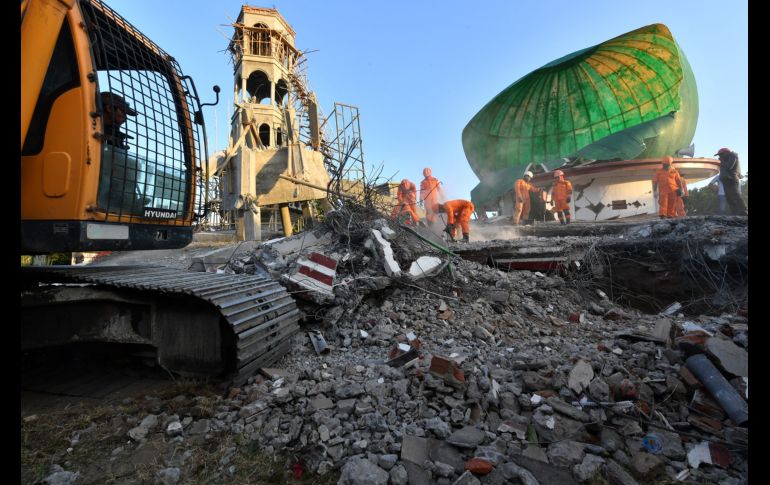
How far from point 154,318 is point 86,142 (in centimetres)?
126

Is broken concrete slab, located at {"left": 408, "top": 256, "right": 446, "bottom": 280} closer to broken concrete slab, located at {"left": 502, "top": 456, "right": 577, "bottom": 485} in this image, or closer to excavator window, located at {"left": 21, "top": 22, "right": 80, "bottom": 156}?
broken concrete slab, located at {"left": 502, "top": 456, "right": 577, "bottom": 485}

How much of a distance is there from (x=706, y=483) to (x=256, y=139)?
11.2 m

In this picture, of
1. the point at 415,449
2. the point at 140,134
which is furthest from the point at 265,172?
the point at 415,449

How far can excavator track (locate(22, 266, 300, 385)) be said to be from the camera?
2379 millimetres

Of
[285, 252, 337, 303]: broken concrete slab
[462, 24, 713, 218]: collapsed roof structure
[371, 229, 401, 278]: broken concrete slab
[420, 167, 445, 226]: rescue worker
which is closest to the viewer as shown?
[285, 252, 337, 303]: broken concrete slab

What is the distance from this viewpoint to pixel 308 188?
9273mm

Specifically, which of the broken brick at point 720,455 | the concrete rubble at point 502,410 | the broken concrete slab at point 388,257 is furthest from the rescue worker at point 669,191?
the broken brick at point 720,455

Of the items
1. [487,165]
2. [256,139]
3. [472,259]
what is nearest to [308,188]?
[256,139]

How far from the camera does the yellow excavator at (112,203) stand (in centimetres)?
217

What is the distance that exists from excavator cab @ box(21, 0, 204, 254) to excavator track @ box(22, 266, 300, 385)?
321mm

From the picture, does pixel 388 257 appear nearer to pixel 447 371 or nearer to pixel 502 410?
pixel 447 371

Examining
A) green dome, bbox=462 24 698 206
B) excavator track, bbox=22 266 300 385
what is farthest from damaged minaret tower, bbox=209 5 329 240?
green dome, bbox=462 24 698 206

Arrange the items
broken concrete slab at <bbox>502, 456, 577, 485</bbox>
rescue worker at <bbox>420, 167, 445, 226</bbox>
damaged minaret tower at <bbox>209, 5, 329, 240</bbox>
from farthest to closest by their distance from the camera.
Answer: rescue worker at <bbox>420, 167, 445, 226</bbox>
damaged minaret tower at <bbox>209, 5, 329, 240</bbox>
broken concrete slab at <bbox>502, 456, 577, 485</bbox>

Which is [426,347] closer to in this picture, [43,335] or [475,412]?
[475,412]
